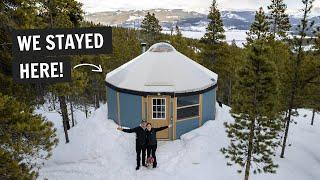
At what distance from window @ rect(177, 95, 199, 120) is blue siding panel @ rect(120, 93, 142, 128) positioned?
188cm

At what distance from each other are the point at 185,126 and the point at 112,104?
13.2ft

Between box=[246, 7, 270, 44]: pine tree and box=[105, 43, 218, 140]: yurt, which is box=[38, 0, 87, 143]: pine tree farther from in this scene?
box=[246, 7, 270, 44]: pine tree

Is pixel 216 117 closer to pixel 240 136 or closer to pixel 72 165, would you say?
pixel 240 136

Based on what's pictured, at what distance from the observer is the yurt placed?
15.8 m

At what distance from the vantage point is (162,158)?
14000 millimetres

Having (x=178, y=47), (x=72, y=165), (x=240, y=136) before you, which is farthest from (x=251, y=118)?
(x=178, y=47)

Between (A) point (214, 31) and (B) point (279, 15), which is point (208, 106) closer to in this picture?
(A) point (214, 31)

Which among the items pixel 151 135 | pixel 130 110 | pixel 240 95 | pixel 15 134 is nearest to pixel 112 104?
pixel 130 110

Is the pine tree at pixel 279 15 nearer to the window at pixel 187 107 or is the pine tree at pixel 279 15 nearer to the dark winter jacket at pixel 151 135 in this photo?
the window at pixel 187 107

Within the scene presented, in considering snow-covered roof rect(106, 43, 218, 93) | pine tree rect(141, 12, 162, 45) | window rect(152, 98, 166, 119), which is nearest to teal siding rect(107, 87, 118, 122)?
snow-covered roof rect(106, 43, 218, 93)

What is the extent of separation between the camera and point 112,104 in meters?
17.4

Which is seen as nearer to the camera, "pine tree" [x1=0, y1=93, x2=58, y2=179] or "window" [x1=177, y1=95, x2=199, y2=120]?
"pine tree" [x1=0, y1=93, x2=58, y2=179]

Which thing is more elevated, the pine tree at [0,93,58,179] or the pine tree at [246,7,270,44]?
the pine tree at [246,7,270,44]

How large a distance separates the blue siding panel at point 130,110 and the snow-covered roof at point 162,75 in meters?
0.47
